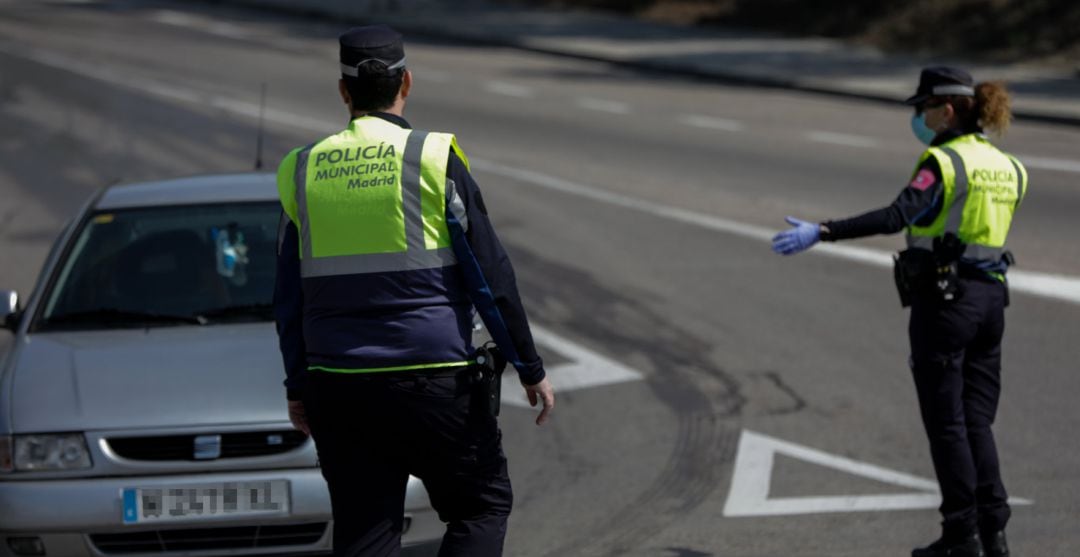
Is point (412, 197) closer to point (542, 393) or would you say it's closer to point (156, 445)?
point (542, 393)

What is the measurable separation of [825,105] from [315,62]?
30.2 feet

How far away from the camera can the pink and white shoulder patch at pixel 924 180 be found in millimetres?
5930

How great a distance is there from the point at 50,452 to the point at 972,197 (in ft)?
11.2

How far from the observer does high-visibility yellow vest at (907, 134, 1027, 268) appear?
593 cm

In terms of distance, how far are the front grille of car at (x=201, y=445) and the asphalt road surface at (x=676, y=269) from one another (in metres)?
1.20

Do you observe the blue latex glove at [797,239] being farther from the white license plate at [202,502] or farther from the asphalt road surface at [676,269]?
the white license plate at [202,502]

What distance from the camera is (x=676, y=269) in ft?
41.1

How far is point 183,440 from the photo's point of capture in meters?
5.96

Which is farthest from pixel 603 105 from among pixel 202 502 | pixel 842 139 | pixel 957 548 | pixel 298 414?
pixel 298 414

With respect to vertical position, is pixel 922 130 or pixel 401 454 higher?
pixel 922 130

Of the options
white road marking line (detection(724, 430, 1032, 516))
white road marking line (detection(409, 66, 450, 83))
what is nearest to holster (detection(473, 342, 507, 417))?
white road marking line (detection(724, 430, 1032, 516))

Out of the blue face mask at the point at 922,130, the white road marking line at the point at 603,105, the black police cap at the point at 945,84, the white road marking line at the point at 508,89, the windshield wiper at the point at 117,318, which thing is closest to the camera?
the black police cap at the point at 945,84

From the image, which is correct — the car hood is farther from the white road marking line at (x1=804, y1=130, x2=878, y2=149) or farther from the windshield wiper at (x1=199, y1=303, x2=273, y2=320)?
the white road marking line at (x1=804, y1=130, x2=878, y2=149)

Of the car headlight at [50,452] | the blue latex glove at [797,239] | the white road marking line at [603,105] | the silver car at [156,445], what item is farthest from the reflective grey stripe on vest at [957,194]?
the white road marking line at [603,105]
